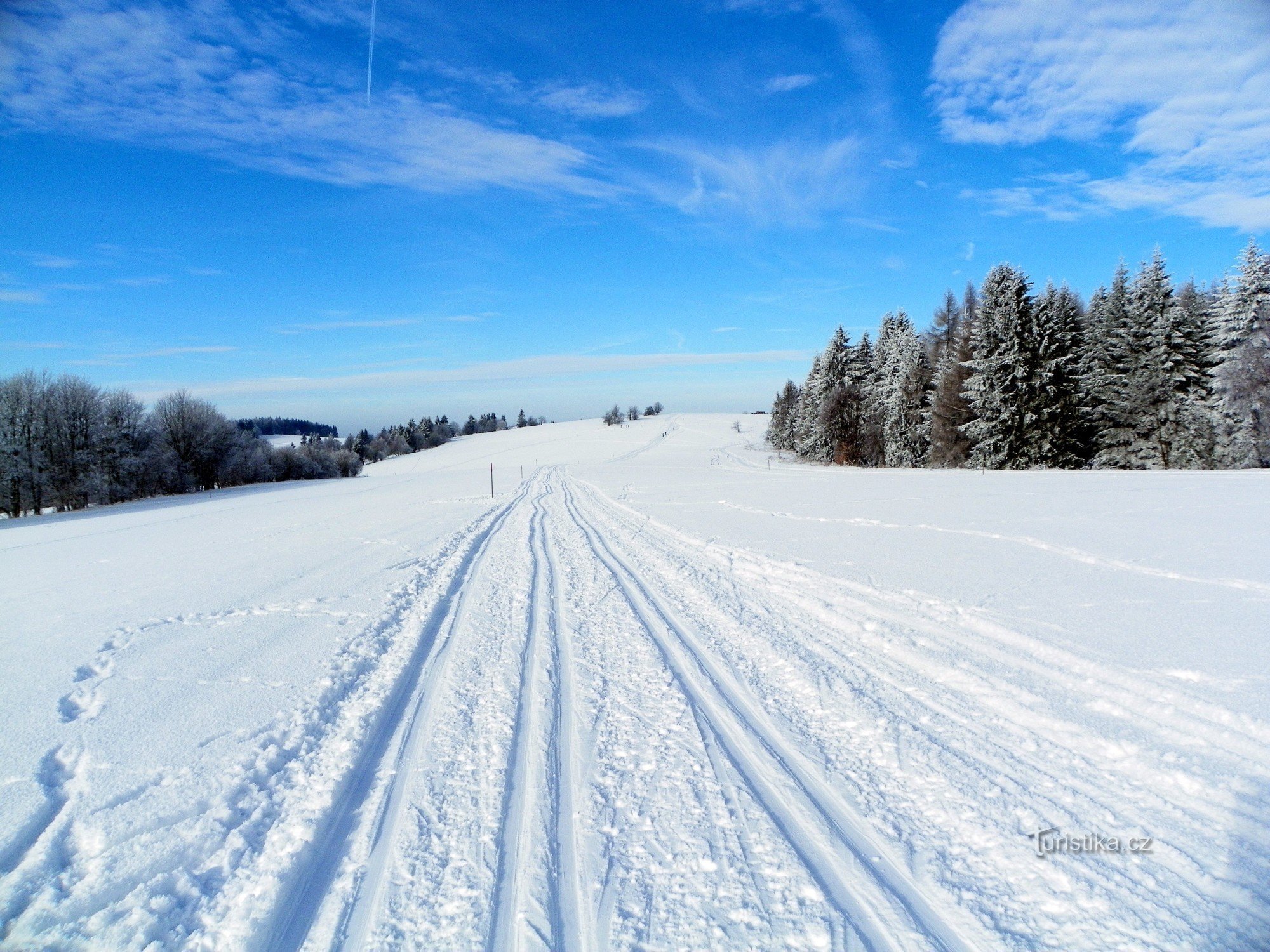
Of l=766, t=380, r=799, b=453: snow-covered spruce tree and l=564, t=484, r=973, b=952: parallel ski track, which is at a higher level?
l=766, t=380, r=799, b=453: snow-covered spruce tree

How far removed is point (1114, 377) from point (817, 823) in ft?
119

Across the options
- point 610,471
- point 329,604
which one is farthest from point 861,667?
point 610,471

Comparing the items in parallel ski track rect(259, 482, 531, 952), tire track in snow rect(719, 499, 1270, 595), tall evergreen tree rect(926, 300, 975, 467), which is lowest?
parallel ski track rect(259, 482, 531, 952)

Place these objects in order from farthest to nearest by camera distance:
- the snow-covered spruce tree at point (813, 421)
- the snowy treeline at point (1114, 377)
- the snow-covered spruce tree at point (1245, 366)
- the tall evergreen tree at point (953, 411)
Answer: the snow-covered spruce tree at point (813, 421) → the tall evergreen tree at point (953, 411) → the snowy treeline at point (1114, 377) → the snow-covered spruce tree at point (1245, 366)

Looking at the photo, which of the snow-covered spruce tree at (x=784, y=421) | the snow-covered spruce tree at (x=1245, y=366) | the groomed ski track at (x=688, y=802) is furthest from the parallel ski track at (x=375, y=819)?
the snow-covered spruce tree at (x=784, y=421)

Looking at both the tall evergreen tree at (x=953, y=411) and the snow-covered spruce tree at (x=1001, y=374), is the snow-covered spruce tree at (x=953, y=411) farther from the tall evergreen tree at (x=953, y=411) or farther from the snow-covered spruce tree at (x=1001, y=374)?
the snow-covered spruce tree at (x=1001, y=374)

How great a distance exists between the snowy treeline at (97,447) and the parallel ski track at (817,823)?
4418 cm

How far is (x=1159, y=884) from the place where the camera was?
262 centimetres

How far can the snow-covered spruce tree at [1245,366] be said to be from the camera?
24.1 meters

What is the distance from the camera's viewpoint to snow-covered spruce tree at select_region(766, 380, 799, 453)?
6188 centimetres

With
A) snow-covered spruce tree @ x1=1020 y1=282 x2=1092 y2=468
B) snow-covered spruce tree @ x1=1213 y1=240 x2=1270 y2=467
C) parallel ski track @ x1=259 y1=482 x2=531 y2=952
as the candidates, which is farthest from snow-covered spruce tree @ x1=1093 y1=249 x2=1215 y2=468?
parallel ski track @ x1=259 y1=482 x2=531 y2=952

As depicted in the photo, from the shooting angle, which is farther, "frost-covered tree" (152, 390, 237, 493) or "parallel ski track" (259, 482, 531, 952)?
"frost-covered tree" (152, 390, 237, 493)

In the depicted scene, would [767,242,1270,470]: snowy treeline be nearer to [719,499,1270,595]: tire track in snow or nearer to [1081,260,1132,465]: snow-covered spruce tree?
[1081,260,1132,465]: snow-covered spruce tree

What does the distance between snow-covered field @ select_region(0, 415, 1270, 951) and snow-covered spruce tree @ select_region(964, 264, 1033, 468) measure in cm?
2279
